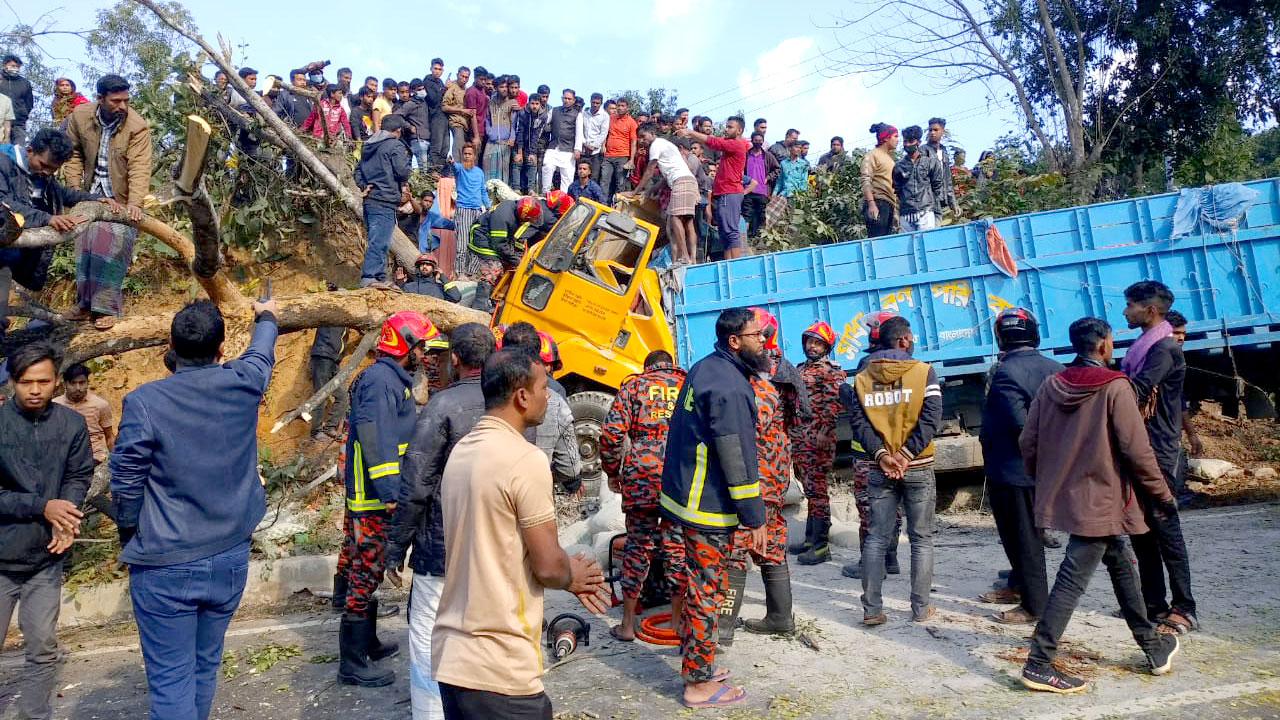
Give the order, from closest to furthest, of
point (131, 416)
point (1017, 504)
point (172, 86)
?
point (131, 416)
point (1017, 504)
point (172, 86)

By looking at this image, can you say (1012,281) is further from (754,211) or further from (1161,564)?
(754,211)

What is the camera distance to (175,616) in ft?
9.55

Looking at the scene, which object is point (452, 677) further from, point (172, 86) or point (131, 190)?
point (172, 86)

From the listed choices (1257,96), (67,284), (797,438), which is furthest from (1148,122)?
(67,284)

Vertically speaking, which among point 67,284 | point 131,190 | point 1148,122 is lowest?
point 131,190

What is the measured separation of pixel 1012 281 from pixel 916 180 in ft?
7.12

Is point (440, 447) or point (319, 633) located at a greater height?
point (440, 447)

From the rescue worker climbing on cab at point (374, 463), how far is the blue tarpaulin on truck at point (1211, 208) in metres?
7.08

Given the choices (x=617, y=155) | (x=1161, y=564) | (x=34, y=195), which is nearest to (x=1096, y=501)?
(x=1161, y=564)

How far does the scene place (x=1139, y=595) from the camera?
385cm

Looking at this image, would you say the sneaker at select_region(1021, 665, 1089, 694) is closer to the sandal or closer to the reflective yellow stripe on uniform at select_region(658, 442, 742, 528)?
the sandal

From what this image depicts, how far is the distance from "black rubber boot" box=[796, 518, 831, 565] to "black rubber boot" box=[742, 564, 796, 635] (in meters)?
1.81

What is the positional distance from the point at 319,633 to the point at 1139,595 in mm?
4514

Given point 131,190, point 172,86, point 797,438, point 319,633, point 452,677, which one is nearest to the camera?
point 452,677
